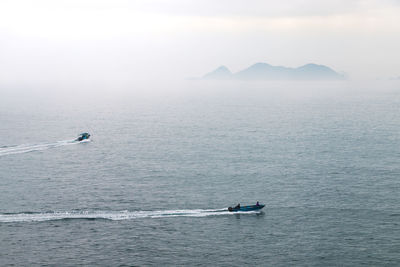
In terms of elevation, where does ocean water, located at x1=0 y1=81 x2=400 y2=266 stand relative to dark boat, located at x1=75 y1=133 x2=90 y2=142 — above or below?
below

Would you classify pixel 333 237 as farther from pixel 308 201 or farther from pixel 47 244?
pixel 47 244

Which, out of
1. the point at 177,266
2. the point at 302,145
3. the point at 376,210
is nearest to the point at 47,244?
the point at 177,266

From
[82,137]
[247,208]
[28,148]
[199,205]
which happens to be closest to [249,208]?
[247,208]

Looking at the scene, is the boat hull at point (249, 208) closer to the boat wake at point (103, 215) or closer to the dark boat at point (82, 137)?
the boat wake at point (103, 215)

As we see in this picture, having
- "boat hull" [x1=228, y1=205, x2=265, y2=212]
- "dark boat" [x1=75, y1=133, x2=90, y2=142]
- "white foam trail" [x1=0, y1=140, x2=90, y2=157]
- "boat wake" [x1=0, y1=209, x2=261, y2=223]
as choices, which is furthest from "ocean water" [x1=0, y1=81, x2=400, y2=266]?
"dark boat" [x1=75, y1=133, x2=90, y2=142]

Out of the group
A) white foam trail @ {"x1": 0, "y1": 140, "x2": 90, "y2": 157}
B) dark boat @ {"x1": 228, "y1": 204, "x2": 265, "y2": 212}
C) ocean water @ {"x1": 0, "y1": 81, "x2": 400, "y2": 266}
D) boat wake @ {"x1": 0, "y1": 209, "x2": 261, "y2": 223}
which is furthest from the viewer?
white foam trail @ {"x1": 0, "y1": 140, "x2": 90, "y2": 157}

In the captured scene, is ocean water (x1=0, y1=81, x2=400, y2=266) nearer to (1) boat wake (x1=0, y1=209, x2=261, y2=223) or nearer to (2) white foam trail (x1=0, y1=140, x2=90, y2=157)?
(1) boat wake (x1=0, y1=209, x2=261, y2=223)

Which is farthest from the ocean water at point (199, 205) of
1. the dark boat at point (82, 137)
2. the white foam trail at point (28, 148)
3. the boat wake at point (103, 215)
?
the dark boat at point (82, 137)

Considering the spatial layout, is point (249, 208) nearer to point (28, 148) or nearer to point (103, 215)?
point (103, 215)
